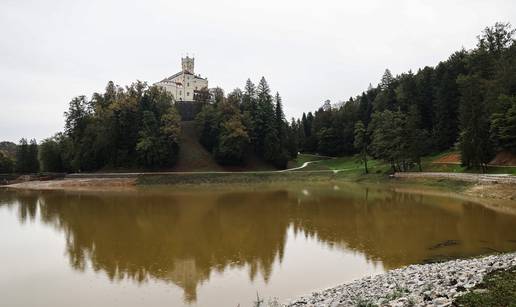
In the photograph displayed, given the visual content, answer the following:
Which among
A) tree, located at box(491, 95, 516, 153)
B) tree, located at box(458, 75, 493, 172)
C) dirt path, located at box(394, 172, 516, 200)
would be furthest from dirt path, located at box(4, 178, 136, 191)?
tree, located at box(491, 95, 516, 153)

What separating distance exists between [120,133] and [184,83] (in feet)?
120

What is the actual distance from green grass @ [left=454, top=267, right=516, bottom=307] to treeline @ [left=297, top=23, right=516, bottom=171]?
41.5m

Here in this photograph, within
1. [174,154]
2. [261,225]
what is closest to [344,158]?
[174,154]

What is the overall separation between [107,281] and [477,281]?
13.3 m

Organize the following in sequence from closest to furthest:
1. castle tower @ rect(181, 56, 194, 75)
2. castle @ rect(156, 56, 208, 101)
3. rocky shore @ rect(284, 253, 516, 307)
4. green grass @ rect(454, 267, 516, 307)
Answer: green grass @ rect(454, 267, 516, 307) → rocky shore @ rect(284, 253, 516, 307) → castle @ rect(156, 56, 208, 101) → castle tower @ rect(181, 56, 194, 75)

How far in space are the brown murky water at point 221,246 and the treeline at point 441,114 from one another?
583 inches

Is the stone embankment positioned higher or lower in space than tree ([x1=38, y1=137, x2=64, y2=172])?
lower

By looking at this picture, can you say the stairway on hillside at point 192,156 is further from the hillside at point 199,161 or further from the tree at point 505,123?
the tree at point 505,123

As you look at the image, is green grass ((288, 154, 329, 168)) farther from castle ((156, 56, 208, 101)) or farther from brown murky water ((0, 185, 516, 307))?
brown murky water ((0, 185, 516, 307))

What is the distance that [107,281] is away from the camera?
16.5 m

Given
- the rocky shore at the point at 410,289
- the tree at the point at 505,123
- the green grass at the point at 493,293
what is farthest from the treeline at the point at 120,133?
the green grass at the point at 493,293

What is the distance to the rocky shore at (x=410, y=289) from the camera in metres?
9.96

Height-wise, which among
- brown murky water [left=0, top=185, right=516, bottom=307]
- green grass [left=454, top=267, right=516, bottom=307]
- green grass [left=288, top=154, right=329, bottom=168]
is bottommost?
brown murky water [left=0, top=185, right=516, bottom=307]

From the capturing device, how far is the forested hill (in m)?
62.3
